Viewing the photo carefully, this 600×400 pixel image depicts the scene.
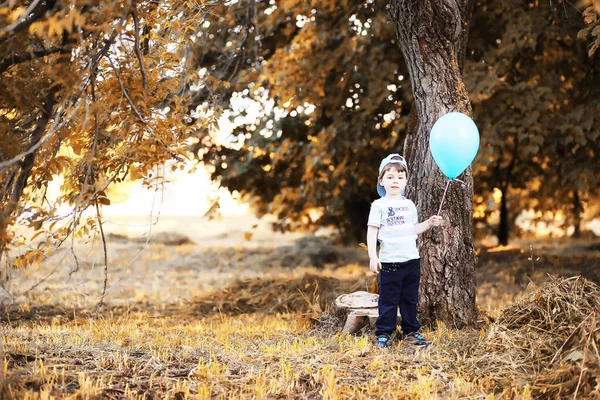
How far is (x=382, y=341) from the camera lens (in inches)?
211

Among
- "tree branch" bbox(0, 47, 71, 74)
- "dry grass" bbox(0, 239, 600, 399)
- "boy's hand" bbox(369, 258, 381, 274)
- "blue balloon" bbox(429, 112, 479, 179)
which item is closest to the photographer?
"dry grass" bbox(0, 239, 600, 399)

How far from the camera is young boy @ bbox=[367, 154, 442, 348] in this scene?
5.41 metres

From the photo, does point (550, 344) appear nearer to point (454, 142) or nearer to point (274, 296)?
point (454, 142)

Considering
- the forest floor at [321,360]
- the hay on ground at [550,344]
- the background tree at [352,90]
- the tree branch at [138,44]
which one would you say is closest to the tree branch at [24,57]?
the tree branch at [138,44]

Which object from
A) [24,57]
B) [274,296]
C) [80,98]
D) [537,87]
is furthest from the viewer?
[537,87]

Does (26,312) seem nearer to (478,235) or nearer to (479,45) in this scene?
(479,45)

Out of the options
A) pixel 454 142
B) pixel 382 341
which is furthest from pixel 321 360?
pixel 454 142

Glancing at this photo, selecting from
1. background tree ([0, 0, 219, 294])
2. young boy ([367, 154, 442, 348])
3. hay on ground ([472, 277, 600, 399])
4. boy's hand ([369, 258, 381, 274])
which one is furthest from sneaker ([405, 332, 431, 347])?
background tree ([0, 0, 219, 294])

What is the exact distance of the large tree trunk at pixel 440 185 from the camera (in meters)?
6.15

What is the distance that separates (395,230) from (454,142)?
0.82 m

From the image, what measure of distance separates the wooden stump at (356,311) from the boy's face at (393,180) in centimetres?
→ 122

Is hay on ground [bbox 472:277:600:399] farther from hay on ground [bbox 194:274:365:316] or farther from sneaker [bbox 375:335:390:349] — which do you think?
hay on ground [bbox 194:274:365:316]

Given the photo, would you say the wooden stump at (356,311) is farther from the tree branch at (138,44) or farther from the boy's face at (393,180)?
the tree branch at (138,44)

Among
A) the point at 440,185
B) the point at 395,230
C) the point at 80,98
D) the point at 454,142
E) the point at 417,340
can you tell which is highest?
the point at 80,98
